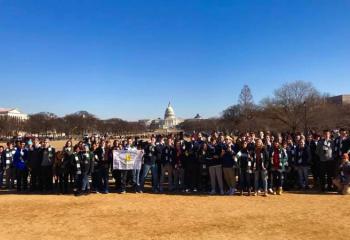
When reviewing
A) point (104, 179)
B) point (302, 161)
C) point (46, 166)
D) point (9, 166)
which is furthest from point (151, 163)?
point (9, 166)

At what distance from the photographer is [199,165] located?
1664cm

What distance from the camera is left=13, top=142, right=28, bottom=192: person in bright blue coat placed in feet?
57.5

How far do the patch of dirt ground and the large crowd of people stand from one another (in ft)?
3.86

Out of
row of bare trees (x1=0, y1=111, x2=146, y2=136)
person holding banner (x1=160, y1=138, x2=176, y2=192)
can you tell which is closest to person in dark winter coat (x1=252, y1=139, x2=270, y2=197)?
person holding banner (x1=160, y1=138, x2=176, y2=192)

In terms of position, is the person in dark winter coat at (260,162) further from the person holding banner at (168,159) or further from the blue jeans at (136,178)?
the blue jeans at (136,178)

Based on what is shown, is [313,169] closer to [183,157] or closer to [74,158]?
[183,157]

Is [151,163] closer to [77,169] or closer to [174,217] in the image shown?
[77,169]

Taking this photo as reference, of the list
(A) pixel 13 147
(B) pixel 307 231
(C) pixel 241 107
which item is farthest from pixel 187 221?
(C) pixel 241 107

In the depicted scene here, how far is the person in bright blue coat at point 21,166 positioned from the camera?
1753 cm

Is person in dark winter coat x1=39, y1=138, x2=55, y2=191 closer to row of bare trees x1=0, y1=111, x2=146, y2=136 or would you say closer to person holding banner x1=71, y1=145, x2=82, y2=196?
person holding banner x1=71, y1=145, x2=82, y2=196

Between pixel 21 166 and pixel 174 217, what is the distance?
9.08 m

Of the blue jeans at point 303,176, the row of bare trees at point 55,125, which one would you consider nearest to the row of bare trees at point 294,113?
the blue jeans at point 303,176

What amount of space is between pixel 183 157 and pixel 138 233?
7.20 metres

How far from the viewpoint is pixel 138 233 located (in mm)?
9938
